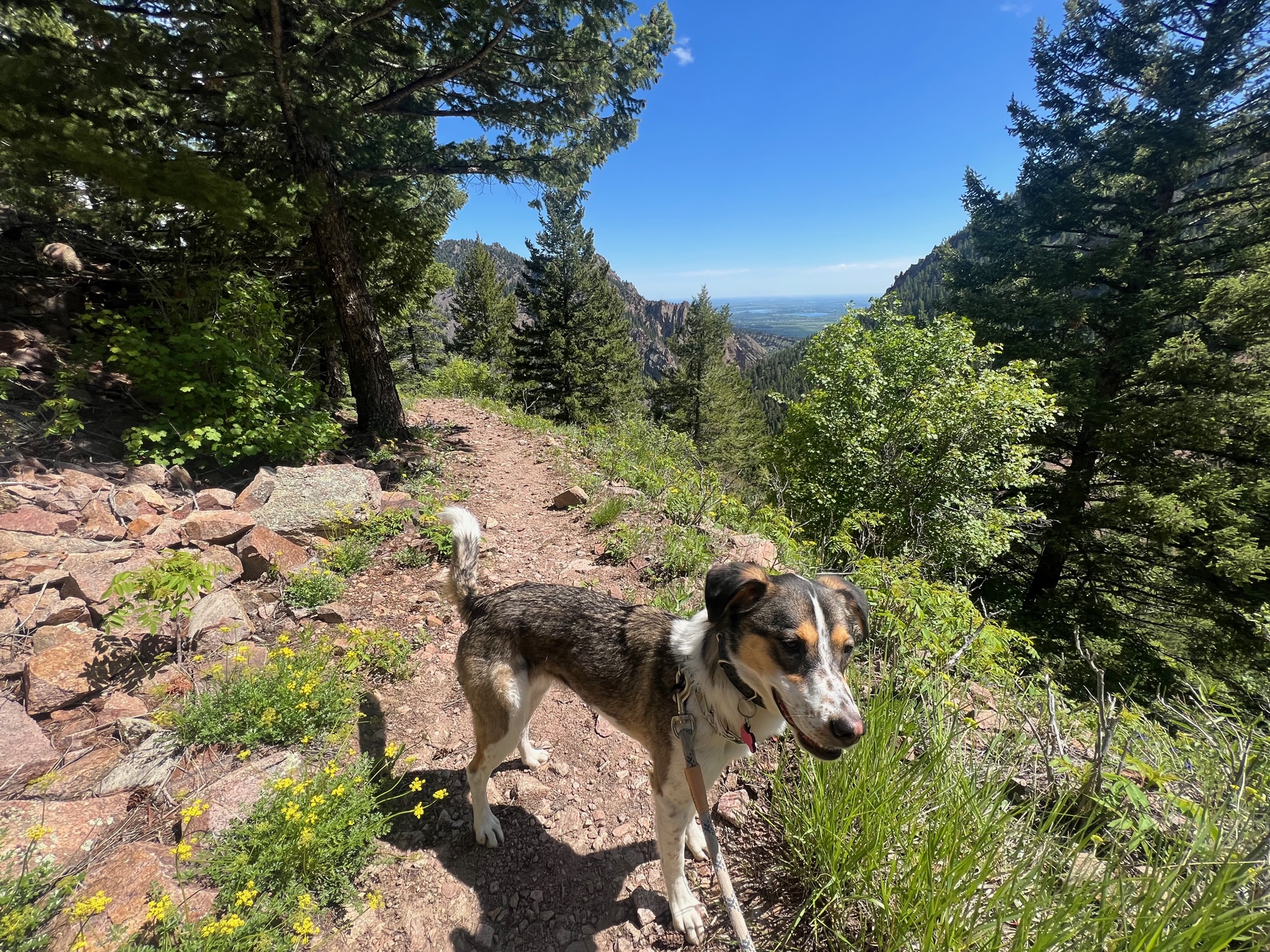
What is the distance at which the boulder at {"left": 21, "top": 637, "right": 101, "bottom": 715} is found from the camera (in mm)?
2746

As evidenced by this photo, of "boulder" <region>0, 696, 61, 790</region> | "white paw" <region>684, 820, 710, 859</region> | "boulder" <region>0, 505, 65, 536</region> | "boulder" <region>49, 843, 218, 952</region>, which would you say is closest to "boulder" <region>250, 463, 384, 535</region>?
"boulder" <region>0, 505, 65, 536</region>

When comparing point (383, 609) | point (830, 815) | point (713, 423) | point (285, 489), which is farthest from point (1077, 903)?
point (713, 423)

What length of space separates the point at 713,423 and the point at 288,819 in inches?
1214

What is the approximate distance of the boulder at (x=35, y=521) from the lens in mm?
3793

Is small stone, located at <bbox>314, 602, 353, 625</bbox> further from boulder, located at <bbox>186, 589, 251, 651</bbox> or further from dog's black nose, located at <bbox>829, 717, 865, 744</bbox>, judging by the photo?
dog's black nose, located at <bbox>829, 717, 865, 744</bbox>

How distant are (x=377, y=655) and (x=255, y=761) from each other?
3.56 feet

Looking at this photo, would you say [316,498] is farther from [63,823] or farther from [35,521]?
[63,823]

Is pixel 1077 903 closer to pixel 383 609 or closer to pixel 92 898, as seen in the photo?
pixel 92 898

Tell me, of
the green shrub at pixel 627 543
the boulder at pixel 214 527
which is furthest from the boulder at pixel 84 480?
the green shrub at pixel 627 543

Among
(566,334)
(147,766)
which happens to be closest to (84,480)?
(147,766)

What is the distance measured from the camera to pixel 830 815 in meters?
2.16

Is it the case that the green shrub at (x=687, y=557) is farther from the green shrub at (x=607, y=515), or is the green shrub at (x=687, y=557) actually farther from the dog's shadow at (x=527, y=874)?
the dog's shadow at (x=527, y=874)

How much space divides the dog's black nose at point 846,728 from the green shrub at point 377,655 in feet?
10.6

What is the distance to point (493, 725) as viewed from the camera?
8.76 ft
